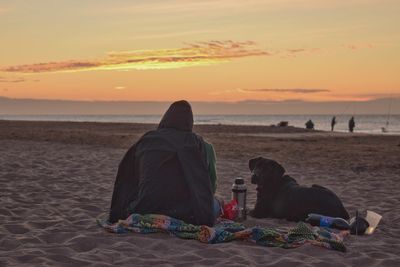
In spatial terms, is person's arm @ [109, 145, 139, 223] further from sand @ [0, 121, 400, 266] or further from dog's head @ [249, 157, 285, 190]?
dog's head @ [249, 157, 285, 190]

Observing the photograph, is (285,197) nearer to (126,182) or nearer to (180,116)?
(180,116)

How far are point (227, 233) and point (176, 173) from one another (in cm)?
89

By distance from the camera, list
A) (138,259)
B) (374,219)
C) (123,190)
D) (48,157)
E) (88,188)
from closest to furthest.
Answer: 1. (138,259)
2. (123,190)
3. (374,219)
4. (88,188)
5. (48,157)

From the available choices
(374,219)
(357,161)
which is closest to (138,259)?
(374,219)

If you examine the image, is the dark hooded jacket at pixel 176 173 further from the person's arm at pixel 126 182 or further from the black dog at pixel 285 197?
the black dog at pixel 285 197

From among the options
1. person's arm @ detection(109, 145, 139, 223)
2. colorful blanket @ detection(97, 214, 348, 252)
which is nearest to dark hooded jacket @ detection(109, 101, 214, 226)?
colorful blanket @ detection(97, 214, 348, 252)

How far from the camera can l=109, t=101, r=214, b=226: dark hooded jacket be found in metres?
5.68

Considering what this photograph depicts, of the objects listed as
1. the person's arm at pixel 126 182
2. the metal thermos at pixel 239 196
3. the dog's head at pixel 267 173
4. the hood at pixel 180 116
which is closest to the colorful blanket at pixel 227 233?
the person's arm at pixel 126 182

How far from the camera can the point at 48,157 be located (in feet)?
51.1

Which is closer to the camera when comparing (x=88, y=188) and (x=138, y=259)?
(x=138, y=259)

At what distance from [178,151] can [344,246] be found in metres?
2.10

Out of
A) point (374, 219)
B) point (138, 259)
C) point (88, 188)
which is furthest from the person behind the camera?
point (88, 188)

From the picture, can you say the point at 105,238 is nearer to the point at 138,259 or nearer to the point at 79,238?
the point at 79,238

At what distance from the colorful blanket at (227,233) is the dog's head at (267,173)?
51.0 inches
